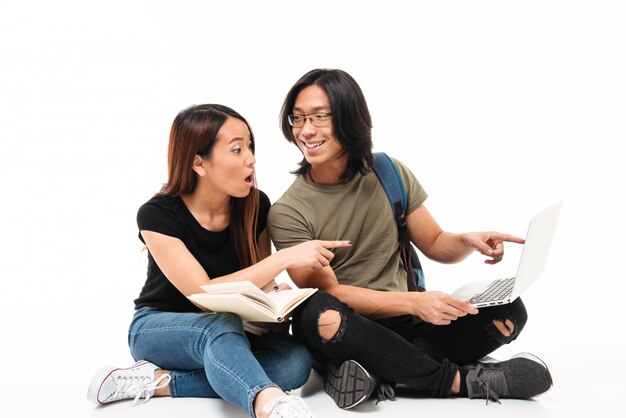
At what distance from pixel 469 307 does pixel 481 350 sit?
495 millimetres

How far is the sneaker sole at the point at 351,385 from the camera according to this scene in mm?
2713

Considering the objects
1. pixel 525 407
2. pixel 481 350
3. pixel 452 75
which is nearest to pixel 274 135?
pixel 452 75

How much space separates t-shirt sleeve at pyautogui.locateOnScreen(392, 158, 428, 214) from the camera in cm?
338

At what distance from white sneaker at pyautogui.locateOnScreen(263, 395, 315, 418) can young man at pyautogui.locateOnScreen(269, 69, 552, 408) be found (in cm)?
39

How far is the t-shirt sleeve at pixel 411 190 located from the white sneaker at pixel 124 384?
129 centimetres

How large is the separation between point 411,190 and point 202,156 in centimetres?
95

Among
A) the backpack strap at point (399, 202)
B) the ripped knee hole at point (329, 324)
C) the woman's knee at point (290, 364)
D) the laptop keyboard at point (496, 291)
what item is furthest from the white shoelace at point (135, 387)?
the laptop keyboard at point (496, 291)

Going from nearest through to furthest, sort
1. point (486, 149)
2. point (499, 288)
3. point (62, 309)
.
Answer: point (499, 288), point (62, 309), point (486, 149)

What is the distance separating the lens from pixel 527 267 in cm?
263

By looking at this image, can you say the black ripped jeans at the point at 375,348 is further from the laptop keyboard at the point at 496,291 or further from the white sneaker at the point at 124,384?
the white sneaker at the point at 124,384

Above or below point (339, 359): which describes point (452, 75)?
above

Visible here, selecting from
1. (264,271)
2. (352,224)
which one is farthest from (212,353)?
(352,224)

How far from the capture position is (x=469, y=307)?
267cm

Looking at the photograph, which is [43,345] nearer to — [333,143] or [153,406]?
[153,406]
